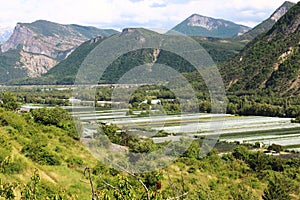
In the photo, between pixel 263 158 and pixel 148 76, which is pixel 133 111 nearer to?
pixel 148 76

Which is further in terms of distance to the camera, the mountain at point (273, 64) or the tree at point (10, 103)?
the mountain at point (273, 64)

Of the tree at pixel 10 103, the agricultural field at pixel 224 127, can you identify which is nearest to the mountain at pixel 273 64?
the agricultural field at pixel 224 127

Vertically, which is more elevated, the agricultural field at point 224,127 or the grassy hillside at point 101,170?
the grassy hillside at point 101,170

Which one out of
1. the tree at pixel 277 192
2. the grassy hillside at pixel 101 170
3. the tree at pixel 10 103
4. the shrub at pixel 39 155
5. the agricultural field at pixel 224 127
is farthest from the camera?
the agricultural field at pixel 224 127

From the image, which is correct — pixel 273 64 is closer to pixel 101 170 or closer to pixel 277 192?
pixel 277 192

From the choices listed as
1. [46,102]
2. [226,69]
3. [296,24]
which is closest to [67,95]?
[46,102]

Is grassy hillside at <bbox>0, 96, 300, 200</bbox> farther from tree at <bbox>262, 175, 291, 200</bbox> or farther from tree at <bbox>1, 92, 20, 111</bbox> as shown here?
tree at <bbox>1, 92, 20, 111</bbox>

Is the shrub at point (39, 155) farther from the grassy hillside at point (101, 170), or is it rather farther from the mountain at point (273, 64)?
the mountain at point (273, 64)

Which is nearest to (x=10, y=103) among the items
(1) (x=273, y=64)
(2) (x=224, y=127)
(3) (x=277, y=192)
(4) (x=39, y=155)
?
(4) (x=39, y=155)

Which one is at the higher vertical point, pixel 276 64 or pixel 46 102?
pixel 276 64
